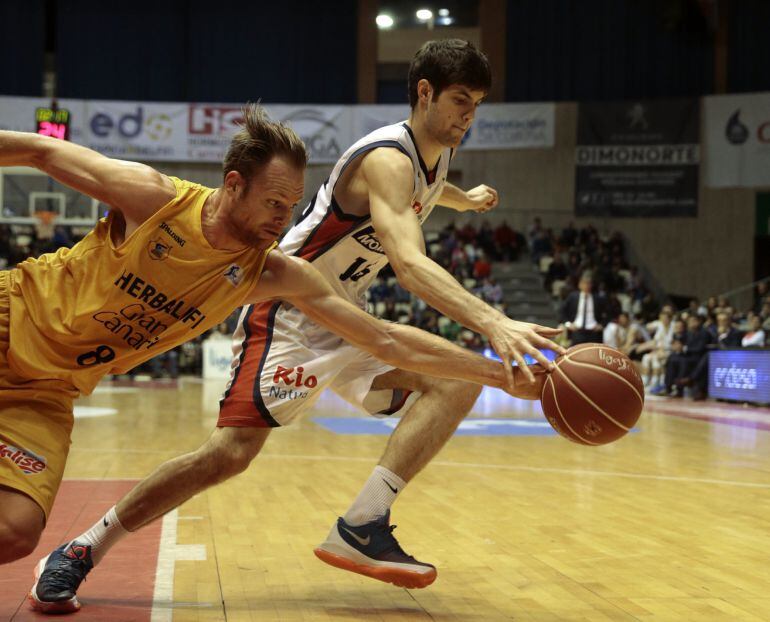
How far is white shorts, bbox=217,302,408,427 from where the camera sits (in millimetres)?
3410

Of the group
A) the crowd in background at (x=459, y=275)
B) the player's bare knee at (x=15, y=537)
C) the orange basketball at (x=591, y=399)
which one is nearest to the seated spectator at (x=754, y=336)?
the crowd in background at (x=459, y=275)

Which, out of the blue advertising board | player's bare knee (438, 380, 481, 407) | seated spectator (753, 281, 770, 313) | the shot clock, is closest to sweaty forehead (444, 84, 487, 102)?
player's bare knee (438, 380, 481, 407)

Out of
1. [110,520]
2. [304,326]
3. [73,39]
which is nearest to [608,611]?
[304,326]

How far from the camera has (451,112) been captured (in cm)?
347

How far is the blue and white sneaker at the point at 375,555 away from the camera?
3.21 metres

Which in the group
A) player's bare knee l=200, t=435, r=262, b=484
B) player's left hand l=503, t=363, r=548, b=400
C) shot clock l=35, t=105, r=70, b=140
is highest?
shot clock l=35, t=105, r=70, b=140

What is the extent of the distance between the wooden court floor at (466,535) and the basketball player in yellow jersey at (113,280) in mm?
629

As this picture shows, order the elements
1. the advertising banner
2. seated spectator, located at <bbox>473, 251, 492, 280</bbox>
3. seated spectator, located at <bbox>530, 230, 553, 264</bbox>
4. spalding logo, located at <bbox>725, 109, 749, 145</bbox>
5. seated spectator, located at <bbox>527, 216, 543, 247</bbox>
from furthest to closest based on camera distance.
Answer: seated spectator, located at <bbox>527, 216, 543, 247</bbox>, seated spectator, located at <bbox>530, 230, 553, 264</bbox>, the advertising banner, seated spectator, located at <bbox>473, 251, 492, 280</bbox>, spalding logo, located at <bbox>725, 109, 749, 145</bbox>

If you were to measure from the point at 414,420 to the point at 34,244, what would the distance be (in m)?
20.4

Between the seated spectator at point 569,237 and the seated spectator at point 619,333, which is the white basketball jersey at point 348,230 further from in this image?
the seated spectator at point 569,237

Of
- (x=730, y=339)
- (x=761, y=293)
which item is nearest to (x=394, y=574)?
(x=730, y=339)

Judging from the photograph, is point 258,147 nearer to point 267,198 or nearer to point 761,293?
point 267,198

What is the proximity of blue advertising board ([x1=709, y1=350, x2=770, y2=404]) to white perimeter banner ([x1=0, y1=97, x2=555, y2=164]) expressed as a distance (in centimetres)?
1008

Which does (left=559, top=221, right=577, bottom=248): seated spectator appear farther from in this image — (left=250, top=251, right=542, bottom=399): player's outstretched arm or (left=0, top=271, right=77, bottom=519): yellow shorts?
(left=0, top=271, right=77, bottom=519): yellow shorts
